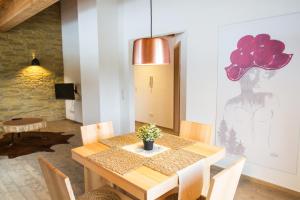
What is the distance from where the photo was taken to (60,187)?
1348mm

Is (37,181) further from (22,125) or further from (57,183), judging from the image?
(57,183)

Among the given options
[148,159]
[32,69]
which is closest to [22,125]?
[32,69]

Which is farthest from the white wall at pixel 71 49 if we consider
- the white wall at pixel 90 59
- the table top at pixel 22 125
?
the table top at pixel 22 125

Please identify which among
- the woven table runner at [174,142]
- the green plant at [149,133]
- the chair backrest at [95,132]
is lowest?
the woven table runner at [174,142]

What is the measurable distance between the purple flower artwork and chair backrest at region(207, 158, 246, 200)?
5.26ft

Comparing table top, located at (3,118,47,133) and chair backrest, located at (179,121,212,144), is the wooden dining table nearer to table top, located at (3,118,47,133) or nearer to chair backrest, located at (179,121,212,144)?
chair backrest, located at (179,121,212,144)

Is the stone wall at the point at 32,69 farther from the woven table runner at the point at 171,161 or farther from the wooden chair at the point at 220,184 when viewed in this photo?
the wooden chair at the point at 220,184

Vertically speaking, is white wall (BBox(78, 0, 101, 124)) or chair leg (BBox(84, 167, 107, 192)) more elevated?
white wall (BBox(78, 0, 101, 124))

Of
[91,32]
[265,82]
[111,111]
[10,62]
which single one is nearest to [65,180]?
[265,82]

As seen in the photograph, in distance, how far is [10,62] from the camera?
5.84 m

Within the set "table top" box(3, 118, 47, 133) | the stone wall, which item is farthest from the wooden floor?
the stone wall

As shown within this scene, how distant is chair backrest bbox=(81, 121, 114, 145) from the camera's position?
2307 millimetres

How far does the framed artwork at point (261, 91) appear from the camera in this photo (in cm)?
242

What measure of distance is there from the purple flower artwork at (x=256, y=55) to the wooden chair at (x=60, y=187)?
6.95 feet
